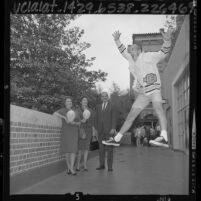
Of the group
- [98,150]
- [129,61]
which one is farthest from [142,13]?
[98,150]

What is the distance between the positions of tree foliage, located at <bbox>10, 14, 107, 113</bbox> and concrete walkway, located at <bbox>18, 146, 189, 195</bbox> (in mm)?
766

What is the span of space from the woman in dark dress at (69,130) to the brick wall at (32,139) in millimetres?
61

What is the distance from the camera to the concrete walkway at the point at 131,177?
13.0 ft

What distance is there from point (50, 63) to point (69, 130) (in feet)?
2.56

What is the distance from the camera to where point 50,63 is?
13.8 feet

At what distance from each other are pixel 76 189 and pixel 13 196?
642 millimetres

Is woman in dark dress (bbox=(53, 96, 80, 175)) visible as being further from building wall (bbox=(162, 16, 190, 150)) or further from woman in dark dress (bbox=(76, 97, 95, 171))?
building wall (bbox=(162, 16, 190, 150))

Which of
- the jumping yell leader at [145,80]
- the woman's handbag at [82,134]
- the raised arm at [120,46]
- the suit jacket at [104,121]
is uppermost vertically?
the raised arm at [120,46]

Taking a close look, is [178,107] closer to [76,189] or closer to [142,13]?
[142,13]

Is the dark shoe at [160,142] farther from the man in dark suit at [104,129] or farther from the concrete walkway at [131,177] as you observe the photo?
the man in dark suit at [104,129]

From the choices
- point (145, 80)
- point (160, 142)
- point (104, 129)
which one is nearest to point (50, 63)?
point (104, 129)

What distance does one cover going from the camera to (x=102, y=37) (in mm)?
4191

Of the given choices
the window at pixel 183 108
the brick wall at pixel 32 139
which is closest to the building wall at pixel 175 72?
the window at pixel 183 108

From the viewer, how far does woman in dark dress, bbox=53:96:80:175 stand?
4.22m
